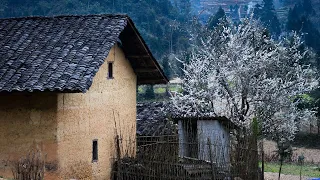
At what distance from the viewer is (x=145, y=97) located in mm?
45562

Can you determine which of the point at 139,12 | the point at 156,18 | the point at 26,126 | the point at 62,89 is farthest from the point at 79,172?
the point at 156,18

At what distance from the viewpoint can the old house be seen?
1322 centimetres

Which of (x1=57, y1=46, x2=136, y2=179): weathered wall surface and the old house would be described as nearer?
the old house

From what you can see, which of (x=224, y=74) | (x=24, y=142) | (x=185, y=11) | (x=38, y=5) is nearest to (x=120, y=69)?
(x=24, y=142)

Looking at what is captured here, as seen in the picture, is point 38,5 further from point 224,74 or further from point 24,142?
point 24,142

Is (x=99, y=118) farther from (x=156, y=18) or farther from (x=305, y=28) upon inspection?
(x=156, y=18)

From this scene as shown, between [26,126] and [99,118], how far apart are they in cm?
234

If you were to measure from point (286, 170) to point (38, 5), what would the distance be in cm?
4350

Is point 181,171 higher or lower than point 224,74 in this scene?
lower

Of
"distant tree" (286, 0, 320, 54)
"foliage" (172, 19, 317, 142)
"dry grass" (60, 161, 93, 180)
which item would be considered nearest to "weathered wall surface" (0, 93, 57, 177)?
"dry grass" (60, 161, 93, 180)

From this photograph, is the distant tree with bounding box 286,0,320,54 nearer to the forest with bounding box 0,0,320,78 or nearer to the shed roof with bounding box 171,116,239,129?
the forest with bounding box 0,0,320,78

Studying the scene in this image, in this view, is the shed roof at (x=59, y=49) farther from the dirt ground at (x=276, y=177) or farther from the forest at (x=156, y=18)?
the forest at (x=156, y=18)

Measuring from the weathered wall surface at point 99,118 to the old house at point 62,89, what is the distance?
0.03 meters

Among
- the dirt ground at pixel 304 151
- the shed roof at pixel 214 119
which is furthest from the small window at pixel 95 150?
the dirt ground at pixel 304 151
